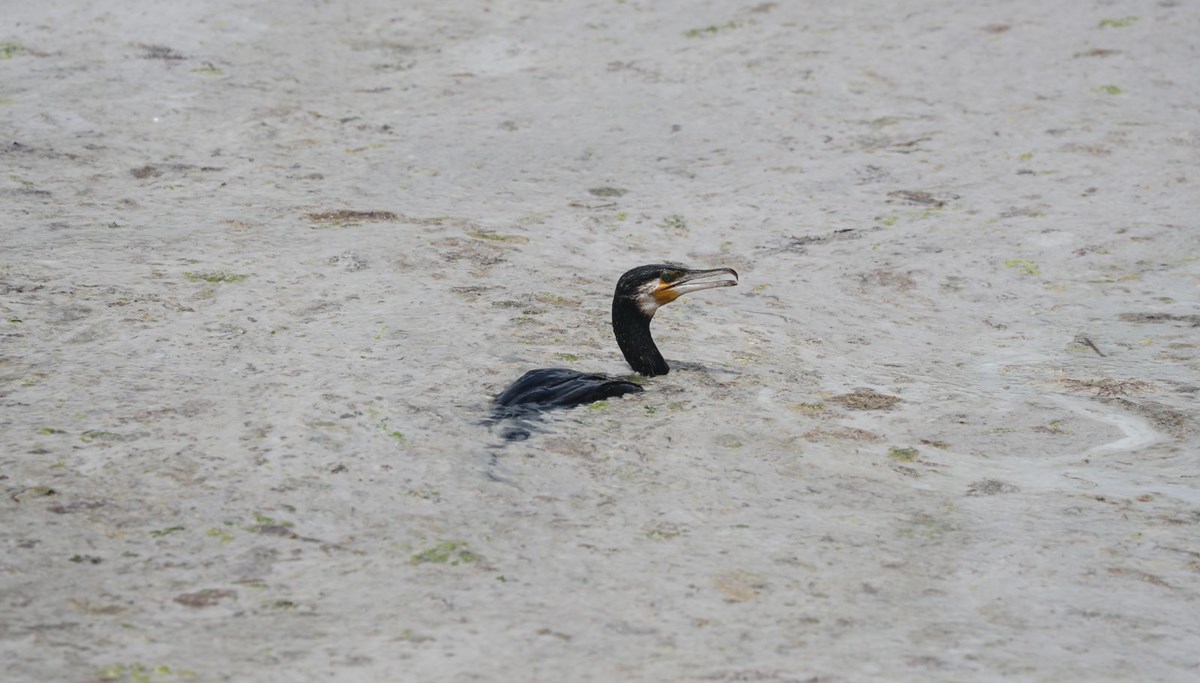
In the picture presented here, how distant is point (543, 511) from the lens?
14.4 ft

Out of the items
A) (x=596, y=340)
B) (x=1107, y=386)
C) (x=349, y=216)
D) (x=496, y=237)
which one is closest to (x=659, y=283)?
(x=596, y=340)

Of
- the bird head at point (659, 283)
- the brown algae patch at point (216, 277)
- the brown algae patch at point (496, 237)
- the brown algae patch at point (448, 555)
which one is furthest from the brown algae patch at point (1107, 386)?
the brown algae patch at point (216, 277)

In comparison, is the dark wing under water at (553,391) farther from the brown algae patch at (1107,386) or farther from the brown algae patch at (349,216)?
the brown algae patch at (349,216)

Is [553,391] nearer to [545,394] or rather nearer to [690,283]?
[545,394]

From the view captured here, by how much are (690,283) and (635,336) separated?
0.33m

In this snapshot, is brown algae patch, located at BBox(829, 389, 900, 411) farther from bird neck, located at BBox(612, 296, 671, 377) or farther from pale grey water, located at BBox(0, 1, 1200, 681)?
bird neck, located at BBox(612, 296, 671, 377)

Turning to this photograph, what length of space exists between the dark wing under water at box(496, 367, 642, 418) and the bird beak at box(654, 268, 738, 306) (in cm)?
43

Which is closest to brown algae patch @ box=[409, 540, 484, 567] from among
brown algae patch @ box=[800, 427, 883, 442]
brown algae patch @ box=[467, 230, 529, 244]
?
brown algae patch @ box=[800, 427, 883, 442]

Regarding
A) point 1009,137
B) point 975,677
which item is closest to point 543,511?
point 975,677

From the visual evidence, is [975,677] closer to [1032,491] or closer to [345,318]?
[1032,491]

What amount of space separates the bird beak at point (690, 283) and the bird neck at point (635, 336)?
12 centimetres

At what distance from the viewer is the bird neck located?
5.57m

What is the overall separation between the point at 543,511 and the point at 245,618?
1076 millimetres

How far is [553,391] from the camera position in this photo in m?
5.20
